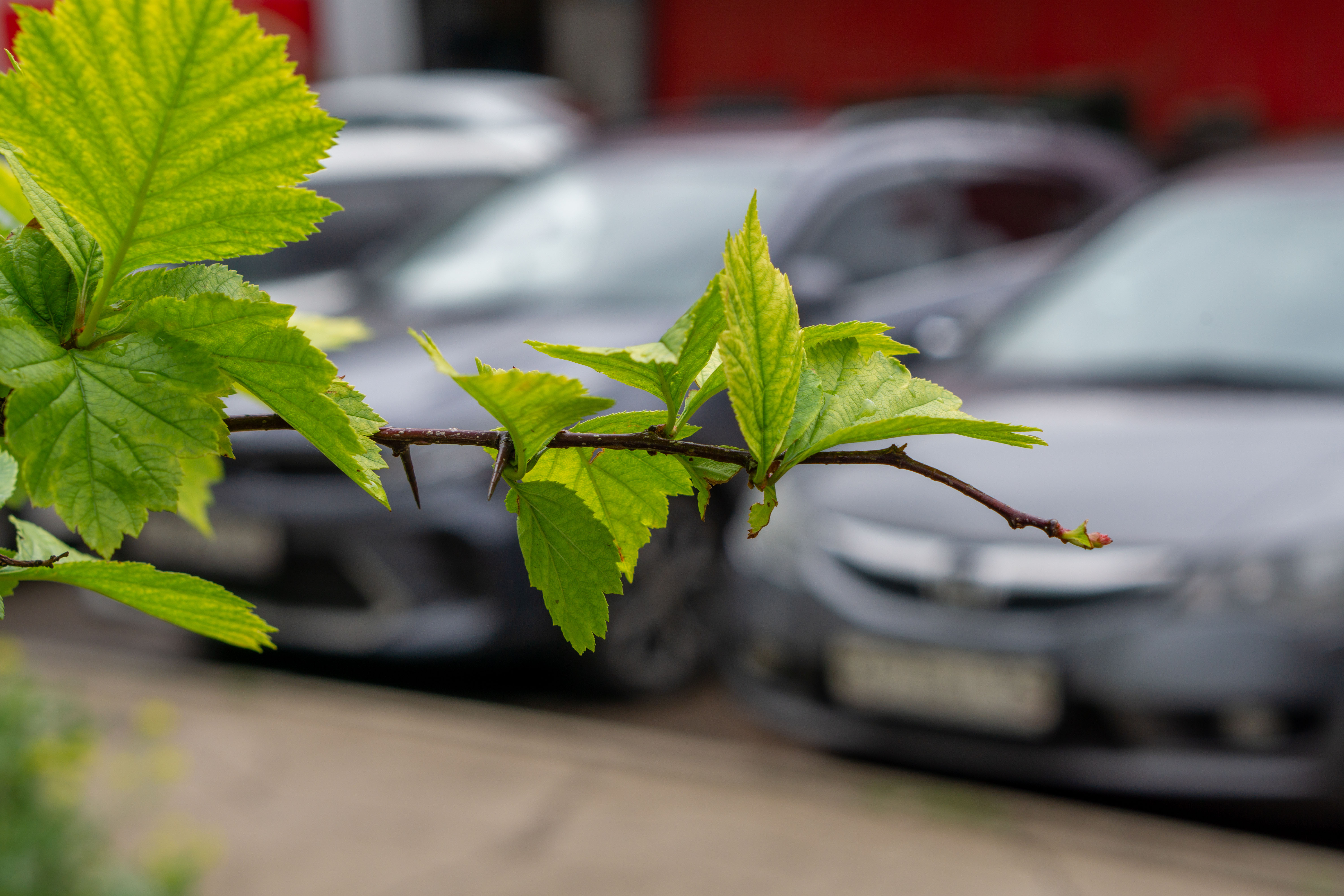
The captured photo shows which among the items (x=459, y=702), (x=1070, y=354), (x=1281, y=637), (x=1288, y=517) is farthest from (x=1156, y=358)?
(x=459, y=702)

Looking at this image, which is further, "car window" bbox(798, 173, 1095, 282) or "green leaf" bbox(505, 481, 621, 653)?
"car window" bbox(798, 173, 1095, 282)

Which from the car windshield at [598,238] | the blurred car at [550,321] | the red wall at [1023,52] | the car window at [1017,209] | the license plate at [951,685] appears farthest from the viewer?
the red wall at [1023,52]

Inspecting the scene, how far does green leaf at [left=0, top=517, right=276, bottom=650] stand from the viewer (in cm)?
39

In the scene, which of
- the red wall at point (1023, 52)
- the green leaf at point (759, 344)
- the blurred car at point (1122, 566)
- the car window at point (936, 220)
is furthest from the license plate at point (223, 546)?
the red wall at point (1023, 52)

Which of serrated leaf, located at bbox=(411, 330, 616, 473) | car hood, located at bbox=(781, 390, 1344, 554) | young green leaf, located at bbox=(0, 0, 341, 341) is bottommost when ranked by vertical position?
serrated leaf, located at bbox=(411, 330, 616, 473)

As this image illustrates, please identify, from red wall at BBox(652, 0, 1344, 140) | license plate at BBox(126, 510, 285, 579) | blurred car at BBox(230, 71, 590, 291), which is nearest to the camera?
license plate at BBox(126, 510, 285, 579)

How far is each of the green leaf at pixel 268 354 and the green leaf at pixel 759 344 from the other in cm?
11

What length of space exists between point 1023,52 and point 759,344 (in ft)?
47.6

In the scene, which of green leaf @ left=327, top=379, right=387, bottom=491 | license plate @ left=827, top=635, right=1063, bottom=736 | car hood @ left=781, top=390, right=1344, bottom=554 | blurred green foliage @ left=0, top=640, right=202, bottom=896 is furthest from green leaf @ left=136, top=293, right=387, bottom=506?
license plate @ left=827, top=635, right=1063, bottom=736

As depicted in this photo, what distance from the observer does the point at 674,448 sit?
0.40 m

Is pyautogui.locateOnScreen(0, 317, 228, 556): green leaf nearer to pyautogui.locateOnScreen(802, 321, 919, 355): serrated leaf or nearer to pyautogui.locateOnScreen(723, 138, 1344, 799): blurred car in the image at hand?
pyautogui.locateOnScreen(802, 321, 919, 355): serrated leaf

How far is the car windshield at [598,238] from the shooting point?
4.23 metres

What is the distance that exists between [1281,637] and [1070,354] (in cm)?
110

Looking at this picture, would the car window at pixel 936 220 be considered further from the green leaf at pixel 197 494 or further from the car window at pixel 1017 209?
the green leaf at pixel 197 494
